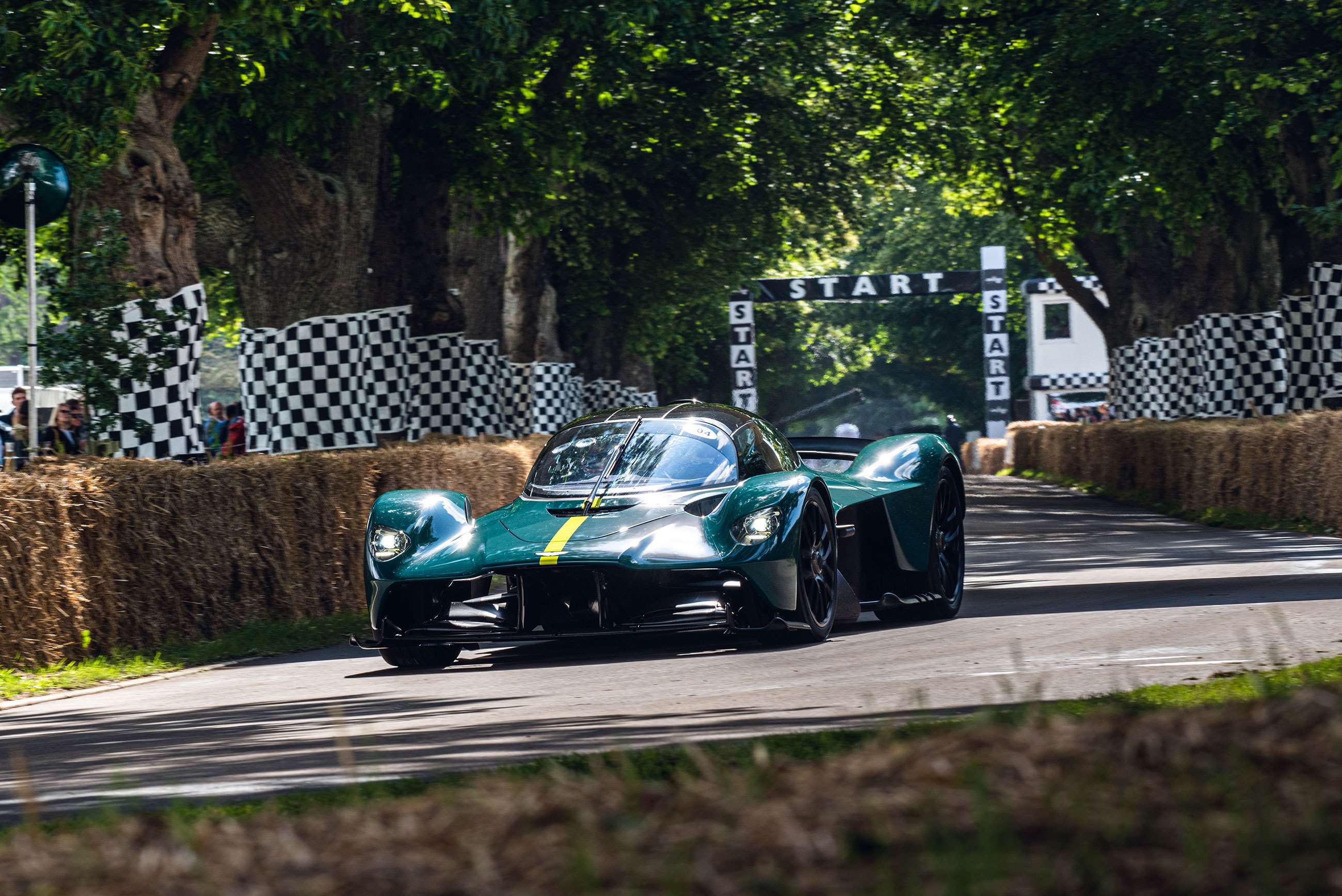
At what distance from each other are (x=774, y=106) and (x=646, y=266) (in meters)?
4.50

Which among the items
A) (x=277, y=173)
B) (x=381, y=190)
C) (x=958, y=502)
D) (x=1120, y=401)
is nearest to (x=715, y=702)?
(x=958, y=502)

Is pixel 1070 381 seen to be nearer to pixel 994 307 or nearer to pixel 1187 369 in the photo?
pixel 994 307

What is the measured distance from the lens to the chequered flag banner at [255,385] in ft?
66.9

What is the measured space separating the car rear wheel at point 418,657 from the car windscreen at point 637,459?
116cm

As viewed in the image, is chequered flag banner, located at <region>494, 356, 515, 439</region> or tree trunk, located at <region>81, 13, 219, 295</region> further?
chequered flag banner, located at <region>494, 356, 515, 439</region>

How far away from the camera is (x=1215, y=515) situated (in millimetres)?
23062

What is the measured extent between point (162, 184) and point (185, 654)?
4491mm

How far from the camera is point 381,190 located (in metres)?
22.5

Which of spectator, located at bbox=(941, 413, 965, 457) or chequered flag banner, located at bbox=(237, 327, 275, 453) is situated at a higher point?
chequered flag banner, located at bbox=(237, 327, 275, 453)

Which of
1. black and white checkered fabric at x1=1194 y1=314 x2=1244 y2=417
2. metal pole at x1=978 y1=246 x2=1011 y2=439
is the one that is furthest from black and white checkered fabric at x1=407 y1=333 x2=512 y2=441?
metal pole at x1=978 y1=246 x2=1011 y2=439

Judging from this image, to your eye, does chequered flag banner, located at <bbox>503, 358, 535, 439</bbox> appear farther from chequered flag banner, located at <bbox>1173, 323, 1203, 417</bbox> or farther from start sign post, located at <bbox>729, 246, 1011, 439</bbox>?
start sign post, located at <bbox>729, 246, 1011, 439</bbox>

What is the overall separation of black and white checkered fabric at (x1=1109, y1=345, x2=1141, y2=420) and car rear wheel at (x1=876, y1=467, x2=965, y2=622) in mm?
27257

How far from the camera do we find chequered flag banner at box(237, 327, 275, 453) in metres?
20.4

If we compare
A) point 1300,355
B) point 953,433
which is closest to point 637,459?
point 1300,355
